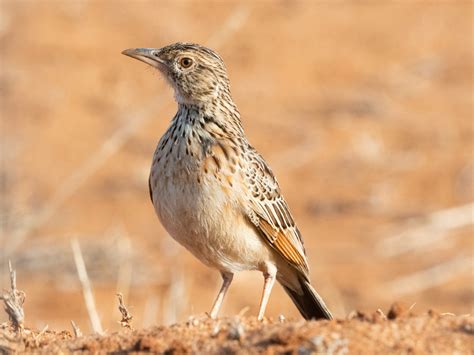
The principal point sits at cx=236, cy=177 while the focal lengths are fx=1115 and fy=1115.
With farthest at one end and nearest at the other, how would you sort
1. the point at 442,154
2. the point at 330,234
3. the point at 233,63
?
1. the point at 233,63
2. the point at 442,154
3. the point at 330,234

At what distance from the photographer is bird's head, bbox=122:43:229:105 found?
6684 millimetres

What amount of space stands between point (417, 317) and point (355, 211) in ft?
28.5

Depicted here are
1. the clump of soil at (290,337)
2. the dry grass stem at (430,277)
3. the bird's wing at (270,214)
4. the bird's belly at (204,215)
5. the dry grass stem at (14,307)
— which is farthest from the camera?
the dry grass stem at (430,277)

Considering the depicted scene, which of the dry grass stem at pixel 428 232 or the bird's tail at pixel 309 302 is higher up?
the dry grass stem at pixel 428 232

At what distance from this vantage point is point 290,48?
17875mm

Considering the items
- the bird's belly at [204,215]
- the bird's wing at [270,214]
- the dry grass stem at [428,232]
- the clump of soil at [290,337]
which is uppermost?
the dry grass stem at [428,232]

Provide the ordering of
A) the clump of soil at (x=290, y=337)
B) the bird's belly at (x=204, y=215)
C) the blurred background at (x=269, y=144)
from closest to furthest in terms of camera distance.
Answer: the clump of soil at (x=290, y=337)
the bird's belly at (x=204, y=215)
the blurred background at (x=269, y=144)

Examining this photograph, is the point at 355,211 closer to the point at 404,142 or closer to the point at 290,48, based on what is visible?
the point at 404,142

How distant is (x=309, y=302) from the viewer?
22.4 ft

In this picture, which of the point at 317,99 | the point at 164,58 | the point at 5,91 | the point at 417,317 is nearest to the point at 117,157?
the point at 5,91

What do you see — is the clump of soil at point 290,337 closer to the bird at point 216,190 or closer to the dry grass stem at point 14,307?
the dry grass stem at point 14,307

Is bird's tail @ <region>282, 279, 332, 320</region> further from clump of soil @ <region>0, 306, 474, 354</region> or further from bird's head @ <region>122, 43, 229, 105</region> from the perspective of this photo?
clump of soil @ <region>0, 306, 474, 354</region>

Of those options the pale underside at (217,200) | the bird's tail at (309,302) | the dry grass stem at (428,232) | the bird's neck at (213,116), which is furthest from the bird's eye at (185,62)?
the dry grass stem at (428,232)

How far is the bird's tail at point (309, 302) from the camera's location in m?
6.71
